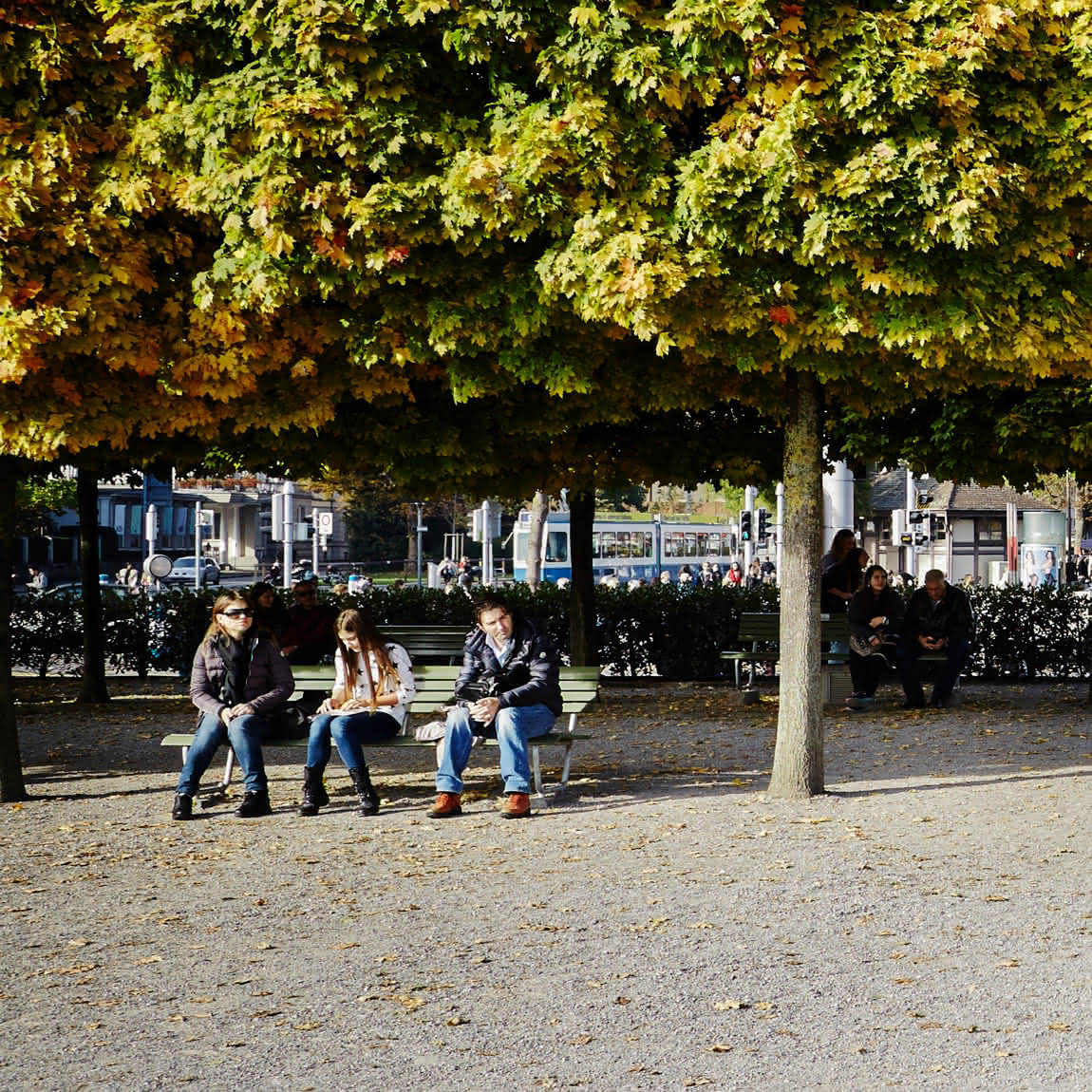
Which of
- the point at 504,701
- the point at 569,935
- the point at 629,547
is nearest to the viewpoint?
the point at 569,935

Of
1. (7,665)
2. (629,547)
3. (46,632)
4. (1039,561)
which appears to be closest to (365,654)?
(7,665)

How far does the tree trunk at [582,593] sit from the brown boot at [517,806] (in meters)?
8.31

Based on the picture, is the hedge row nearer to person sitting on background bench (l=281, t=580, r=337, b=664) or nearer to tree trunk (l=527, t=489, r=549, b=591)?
person sitting on background bench (l=281, t=580, r=337, b=664)

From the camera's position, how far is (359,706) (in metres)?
10.2

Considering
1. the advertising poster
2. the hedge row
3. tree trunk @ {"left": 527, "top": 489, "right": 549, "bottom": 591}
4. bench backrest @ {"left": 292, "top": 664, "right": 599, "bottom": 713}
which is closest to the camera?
bench backrest @ {"left": 292, "top": 664, "right": 599, "bottom": 713}

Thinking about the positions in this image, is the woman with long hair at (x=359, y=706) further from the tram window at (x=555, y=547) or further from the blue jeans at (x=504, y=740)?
the tram window at (x=555, y=547)

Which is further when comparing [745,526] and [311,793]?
[745,526]

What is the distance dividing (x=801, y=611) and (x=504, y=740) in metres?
2.08

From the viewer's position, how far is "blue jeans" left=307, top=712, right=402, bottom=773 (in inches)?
394

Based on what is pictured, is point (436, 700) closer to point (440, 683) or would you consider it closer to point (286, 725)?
point (440, 683)

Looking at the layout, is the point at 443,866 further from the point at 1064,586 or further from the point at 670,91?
the point at 1064,586

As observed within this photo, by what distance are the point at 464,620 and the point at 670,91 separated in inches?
500

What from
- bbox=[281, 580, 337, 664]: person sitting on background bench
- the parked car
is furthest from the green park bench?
the parked car

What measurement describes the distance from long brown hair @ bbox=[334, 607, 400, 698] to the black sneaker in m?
0.88
